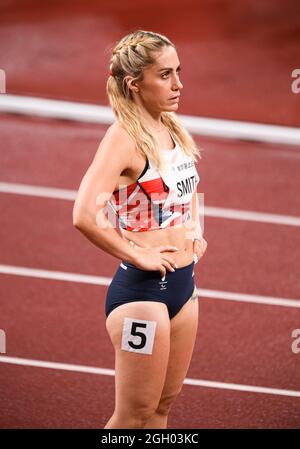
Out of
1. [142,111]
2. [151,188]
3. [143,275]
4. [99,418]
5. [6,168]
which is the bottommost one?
[99,418]

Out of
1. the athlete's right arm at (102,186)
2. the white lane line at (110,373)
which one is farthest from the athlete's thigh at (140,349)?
the white lane line at (110,373)

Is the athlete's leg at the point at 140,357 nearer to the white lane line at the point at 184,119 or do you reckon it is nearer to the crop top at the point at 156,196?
the crop top at the point at 156,196

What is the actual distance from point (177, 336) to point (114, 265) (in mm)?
2702

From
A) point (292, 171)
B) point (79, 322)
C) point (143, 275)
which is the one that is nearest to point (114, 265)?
point (79, 322)

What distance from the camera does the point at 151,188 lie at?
2.81 meters

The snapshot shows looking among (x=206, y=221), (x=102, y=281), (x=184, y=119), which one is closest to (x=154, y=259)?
(x=102, y=281)

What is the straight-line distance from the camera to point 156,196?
2.82 m

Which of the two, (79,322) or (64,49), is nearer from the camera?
(79,322)

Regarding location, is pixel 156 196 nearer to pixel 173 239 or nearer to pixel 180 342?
pixel 173 239

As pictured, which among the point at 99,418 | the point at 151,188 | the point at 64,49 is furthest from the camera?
the point at 64,49

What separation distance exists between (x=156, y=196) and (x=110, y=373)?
1889 mm

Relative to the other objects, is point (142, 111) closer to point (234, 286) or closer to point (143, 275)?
point (143, 275)

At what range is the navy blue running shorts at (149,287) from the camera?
114 inches

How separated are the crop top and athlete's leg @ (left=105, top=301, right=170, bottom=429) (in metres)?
0.28
